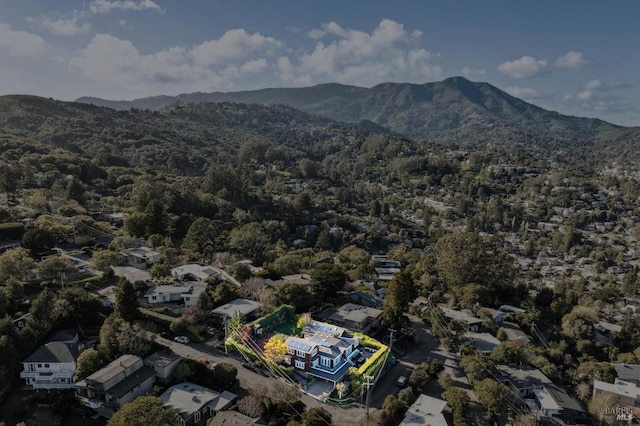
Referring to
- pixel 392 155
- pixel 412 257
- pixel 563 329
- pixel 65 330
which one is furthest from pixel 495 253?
pixel 392 155

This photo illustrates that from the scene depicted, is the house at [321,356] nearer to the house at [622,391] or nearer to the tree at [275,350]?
the tree at [275,350]

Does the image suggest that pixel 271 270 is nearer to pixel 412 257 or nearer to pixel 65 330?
pixel 65 330

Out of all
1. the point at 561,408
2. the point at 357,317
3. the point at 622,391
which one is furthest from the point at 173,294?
the point at 622,391

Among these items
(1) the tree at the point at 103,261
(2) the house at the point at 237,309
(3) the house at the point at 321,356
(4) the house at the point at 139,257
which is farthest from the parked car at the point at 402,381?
(4) the house at the point at 139,257

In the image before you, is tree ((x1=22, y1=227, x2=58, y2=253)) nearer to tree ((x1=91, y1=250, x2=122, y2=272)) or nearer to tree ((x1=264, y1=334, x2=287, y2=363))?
tree ((x1=91, y1=250, x2=122, y2=272))

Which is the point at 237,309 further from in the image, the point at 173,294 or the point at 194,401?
the point at 194,401

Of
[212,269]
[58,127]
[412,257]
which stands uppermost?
[58,127]
